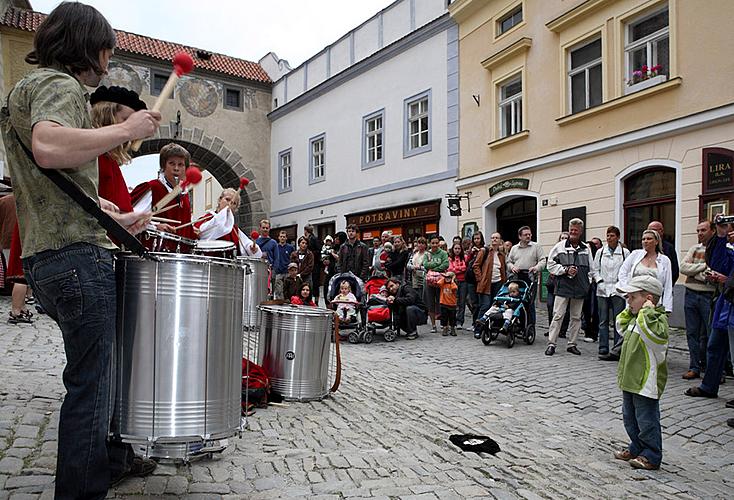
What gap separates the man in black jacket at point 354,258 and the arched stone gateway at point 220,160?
13.6 meters

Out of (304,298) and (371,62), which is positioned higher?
(371,62)

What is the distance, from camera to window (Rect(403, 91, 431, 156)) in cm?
1760

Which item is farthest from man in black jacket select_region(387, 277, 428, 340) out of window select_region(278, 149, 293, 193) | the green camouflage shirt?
window select_region(278, 149, 293, 193)

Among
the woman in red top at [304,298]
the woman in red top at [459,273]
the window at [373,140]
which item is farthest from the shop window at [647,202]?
the window at [373,140]

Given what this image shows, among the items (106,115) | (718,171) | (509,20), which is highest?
(509,20)

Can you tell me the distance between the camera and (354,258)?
12.6 metres

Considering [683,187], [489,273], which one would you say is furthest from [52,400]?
[683,187]

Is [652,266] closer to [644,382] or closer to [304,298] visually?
[644,382]

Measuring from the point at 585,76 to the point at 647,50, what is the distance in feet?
4.93

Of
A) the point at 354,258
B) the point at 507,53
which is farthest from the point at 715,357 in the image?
the point at 507,53

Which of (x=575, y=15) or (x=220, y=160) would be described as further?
(x=220, y=160)

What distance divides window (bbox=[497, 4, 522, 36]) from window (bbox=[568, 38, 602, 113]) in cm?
213

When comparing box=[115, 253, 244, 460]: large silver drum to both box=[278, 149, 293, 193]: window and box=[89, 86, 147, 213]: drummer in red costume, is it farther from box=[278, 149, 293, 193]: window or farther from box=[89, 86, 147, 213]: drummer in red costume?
box=[278, 149, 293, 193]: window

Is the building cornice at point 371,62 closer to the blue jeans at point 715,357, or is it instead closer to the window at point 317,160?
the window at point 317,160
